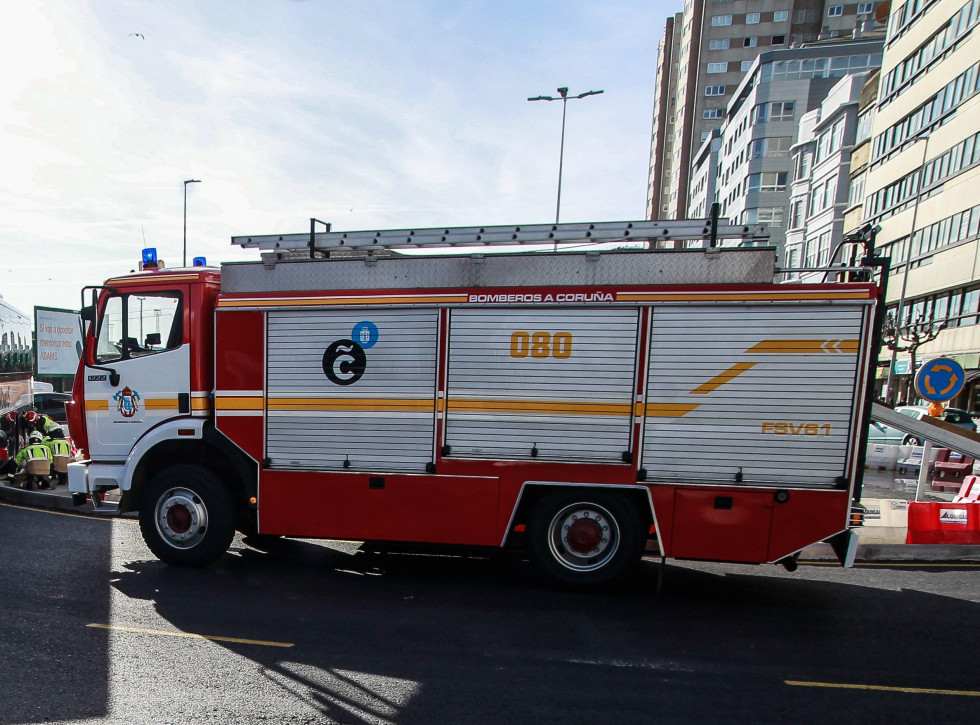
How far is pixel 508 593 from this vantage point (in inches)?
227

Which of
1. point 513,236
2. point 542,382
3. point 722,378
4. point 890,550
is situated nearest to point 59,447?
point 513,236

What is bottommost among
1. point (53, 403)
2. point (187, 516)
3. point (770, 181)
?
point (53, 403)

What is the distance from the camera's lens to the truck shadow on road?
3832 millimetres

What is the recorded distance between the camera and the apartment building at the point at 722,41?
69062 millimetres

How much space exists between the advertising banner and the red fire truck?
284 inches

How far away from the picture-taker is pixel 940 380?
9.39 m

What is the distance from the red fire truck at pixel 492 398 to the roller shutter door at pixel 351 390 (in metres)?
0.02

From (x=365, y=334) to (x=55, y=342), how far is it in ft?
34.4

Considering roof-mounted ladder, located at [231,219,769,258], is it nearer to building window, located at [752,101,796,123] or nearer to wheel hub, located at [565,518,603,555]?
→ wheel hub, located at [565,518,603,555]

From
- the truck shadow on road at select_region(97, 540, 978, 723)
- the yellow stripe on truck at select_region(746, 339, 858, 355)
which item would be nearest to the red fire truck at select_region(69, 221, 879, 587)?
the yellow stripe on truck at select_region(746, 339, 858, 355)

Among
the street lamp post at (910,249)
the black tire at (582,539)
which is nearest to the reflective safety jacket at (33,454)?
the black tire at (582,539)

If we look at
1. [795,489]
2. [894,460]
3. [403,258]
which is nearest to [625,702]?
[795,489]

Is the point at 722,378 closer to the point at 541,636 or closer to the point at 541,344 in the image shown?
the point at 541,344

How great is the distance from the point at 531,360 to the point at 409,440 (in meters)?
1.48
